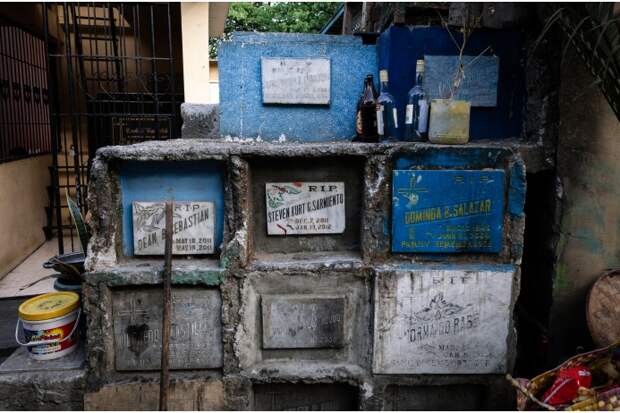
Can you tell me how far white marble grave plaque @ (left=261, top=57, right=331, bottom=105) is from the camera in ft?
10.1

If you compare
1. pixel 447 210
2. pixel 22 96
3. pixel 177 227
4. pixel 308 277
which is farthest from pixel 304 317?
pixel 22 96

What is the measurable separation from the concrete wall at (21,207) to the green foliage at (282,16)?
830 centimetres

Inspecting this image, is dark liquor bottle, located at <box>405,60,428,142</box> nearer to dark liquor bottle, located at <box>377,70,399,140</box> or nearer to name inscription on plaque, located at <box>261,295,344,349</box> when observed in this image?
dark liquor bottle, located at <box>377,70,399,140</box>

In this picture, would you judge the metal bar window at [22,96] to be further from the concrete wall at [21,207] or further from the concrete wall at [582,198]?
the concrete wall at [582,198]


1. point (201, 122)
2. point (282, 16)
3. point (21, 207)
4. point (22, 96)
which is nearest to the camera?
point (201, 122)

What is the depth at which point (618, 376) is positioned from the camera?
2246mm

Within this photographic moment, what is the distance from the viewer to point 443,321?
2527 millimetres

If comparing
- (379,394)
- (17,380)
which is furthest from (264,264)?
(17,380)

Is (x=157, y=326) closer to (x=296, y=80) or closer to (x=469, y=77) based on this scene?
(x=296, y=80)

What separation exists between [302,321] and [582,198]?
68.6 inches

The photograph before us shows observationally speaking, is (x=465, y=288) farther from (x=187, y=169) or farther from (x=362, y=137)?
(x=187, y=169)

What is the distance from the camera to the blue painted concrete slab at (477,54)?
2.90 m

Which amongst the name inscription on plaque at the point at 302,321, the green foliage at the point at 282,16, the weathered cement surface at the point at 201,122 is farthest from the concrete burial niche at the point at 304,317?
the green foliage at the point at 282,16

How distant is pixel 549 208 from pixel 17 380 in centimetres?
316
